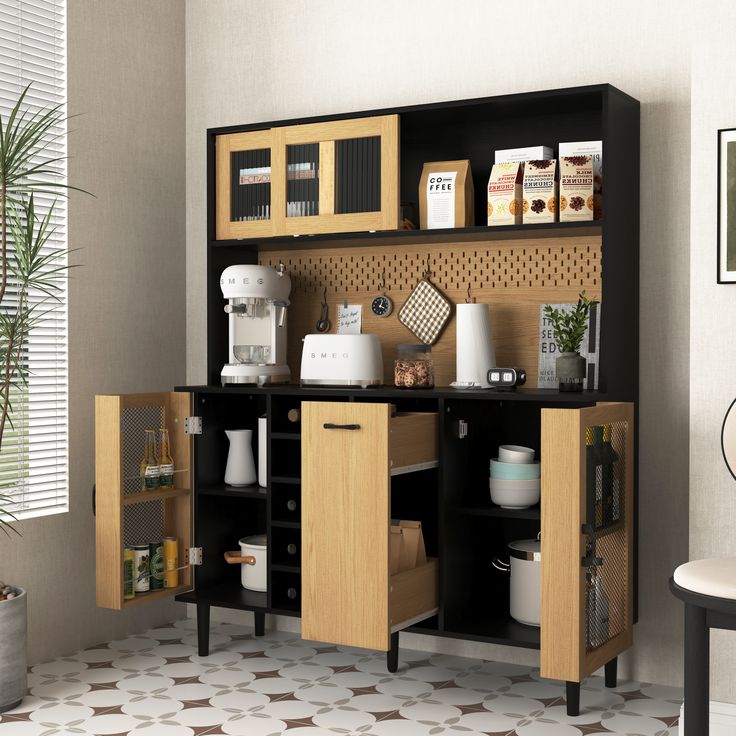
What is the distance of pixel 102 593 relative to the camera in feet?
11.2

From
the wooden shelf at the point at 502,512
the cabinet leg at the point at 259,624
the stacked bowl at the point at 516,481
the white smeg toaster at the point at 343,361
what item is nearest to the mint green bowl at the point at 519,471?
the stacked bowl at the point at 516,481

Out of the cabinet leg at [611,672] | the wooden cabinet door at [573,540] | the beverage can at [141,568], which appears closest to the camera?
the wooden cabinet door at [573,540]

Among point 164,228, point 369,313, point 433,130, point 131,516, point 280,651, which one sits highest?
point 433,130

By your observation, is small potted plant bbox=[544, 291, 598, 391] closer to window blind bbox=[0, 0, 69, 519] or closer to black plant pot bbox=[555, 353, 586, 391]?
black plant pot bbox=[555, 353, 586, 391]

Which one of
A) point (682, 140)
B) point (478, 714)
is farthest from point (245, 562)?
point (682, 140)

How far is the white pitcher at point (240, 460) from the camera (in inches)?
144

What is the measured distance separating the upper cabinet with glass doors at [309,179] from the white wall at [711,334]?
3.30 ft

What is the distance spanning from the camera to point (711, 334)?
9.36 ft

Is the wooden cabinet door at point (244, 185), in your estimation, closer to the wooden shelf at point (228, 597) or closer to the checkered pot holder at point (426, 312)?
the checkered pot holder at point (426, 312)

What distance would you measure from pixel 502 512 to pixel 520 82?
1516 millimetres

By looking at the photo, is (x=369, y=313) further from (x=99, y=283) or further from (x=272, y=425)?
(x=99, y=283)

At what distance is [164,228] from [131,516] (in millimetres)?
1245

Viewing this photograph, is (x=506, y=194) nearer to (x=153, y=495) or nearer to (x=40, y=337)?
(x=153, y=495)

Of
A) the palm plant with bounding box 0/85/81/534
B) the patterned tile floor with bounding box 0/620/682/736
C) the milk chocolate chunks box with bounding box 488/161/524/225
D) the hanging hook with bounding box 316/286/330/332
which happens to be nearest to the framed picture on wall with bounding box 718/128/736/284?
the milk chocolate chunks box with bounding box 488/161/524/225
